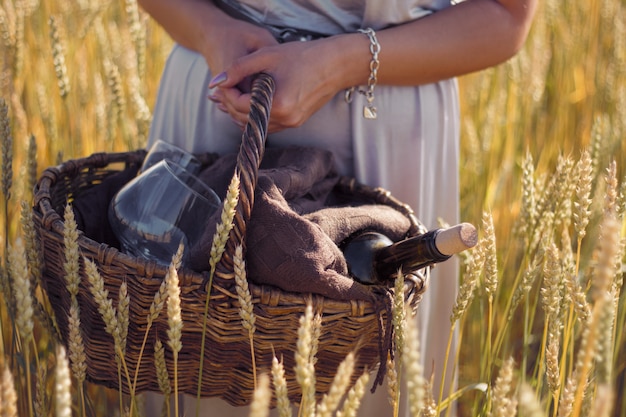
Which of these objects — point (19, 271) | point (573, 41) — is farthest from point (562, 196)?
A: point (573, 41)

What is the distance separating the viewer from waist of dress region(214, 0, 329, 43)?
1062 mm

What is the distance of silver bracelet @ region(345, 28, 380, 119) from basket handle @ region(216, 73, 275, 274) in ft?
0.77

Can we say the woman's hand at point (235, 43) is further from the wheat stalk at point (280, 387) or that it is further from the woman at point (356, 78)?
the wheat stalk at point (280, 387)

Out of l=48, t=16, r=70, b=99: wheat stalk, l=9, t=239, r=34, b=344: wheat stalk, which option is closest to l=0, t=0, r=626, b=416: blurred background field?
l=48, t=16, r=70, b=99: wheat stalk

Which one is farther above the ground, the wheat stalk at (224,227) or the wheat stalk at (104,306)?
the wheat stalk at (224,227)

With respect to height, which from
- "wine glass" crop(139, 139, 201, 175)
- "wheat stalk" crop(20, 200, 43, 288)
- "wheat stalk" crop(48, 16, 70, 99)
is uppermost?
"wheat stalk" crop(48, 16, 70, 99)

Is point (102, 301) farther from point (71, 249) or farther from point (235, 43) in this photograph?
point (235, 43)

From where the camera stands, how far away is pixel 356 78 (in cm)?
101

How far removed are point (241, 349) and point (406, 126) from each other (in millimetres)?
471

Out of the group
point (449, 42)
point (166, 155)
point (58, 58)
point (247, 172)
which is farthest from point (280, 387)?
point (58, 58)

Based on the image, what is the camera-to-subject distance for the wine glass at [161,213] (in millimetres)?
878

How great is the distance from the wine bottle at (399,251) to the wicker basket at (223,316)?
29 millimetres

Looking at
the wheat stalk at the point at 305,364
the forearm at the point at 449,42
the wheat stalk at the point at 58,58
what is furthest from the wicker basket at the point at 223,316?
the wheat stalk at the point at 58,58

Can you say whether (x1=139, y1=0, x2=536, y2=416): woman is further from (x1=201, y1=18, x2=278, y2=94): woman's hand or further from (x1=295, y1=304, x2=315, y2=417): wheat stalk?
(x1=295, y1=304, x2=315, y2=417): wheat stalk
